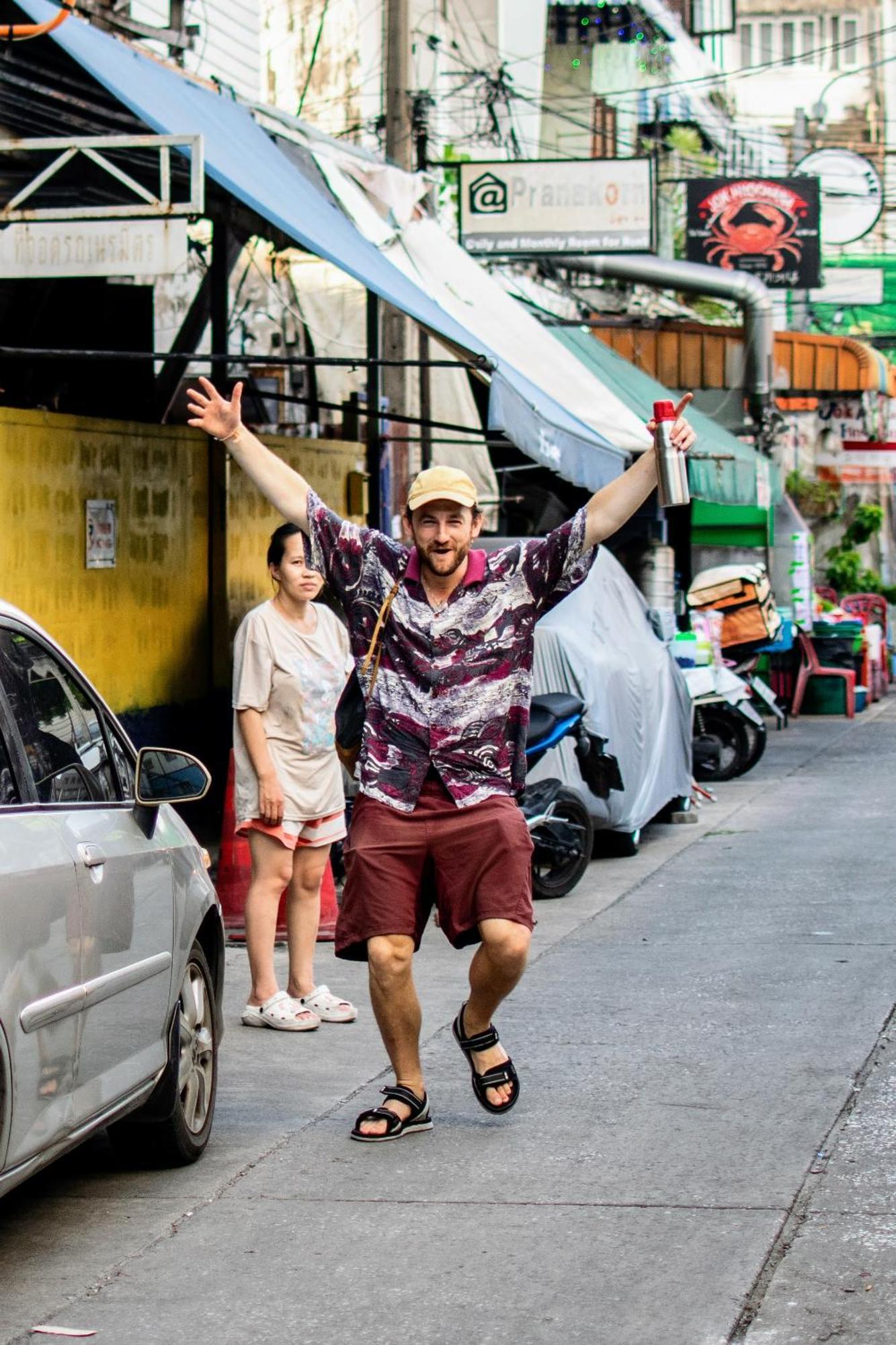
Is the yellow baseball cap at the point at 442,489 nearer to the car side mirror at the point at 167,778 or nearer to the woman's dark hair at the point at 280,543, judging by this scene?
the car side mirror at the point at 167,778

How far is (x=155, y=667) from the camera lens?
448 inches

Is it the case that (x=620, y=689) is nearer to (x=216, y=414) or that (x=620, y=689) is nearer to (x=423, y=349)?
(x=423, y=349)

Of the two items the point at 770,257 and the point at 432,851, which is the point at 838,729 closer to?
the point at 770,257

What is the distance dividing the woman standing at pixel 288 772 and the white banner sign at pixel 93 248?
211 centimetres

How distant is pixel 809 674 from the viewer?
23.1 m

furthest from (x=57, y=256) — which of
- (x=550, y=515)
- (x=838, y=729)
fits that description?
(x=838, y=729)

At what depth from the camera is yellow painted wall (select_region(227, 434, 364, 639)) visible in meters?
12.5

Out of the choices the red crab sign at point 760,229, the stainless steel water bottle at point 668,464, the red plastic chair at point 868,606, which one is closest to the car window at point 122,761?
the stainless steel water bottle at point 668,464

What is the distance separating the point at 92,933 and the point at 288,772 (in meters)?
2.74

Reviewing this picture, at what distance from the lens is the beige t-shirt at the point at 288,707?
24.2 feet

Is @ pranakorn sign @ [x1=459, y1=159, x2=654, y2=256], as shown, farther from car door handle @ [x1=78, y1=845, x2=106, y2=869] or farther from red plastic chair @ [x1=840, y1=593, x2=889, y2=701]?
car door handle @ [x1=78, y1=845, x2=106, y2=869]

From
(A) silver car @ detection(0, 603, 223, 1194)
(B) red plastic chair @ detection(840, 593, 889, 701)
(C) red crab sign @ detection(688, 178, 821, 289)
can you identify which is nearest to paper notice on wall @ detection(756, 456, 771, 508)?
(B) red plastic chair @ detection(840, 593, 889, 701)

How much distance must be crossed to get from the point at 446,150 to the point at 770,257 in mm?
5764

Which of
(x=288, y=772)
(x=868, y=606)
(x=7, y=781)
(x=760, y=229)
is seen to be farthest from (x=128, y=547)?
(x=868, y=606)
